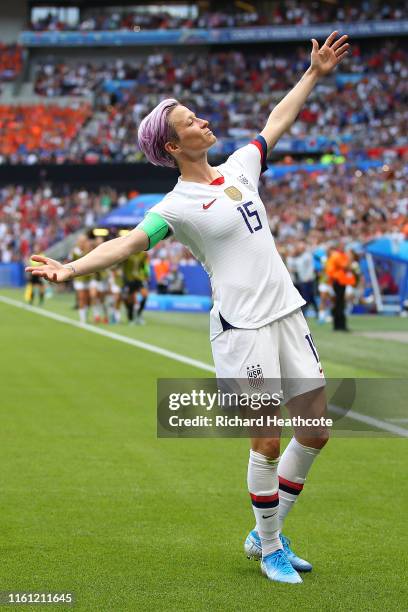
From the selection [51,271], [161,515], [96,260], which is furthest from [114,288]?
[51,271]

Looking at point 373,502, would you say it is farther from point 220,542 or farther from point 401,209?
point 401,209

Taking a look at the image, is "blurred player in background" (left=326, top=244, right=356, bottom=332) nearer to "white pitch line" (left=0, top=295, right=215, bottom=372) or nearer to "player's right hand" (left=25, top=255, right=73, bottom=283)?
"white pitch line" (left=0, top=295, right=215, bottom=372)

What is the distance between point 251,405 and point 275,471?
0.36m

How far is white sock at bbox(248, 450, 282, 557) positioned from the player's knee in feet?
0.08

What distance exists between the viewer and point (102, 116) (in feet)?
214

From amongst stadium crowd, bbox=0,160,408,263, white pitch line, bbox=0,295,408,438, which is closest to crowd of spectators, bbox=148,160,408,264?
stadium crowd, bbox=0,160,408,263

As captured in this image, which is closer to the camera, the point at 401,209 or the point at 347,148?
the point at 401,209

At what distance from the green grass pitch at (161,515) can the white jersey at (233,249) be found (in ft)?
4.27

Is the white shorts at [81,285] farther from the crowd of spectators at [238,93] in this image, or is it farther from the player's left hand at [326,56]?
the crowd of spectators at [238,93]

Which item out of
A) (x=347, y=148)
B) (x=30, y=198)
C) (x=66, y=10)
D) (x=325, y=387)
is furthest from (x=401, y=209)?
(x=66, y=10)

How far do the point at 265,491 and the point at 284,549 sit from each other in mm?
386

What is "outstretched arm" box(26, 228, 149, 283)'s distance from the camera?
539cm

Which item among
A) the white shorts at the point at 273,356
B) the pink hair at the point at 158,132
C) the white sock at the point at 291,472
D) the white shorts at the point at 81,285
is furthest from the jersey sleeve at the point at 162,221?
the white shorts at the point at 81,285

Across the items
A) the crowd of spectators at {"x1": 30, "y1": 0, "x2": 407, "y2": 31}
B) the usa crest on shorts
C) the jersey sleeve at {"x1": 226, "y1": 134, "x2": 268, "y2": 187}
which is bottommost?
the usa crest on shorts
